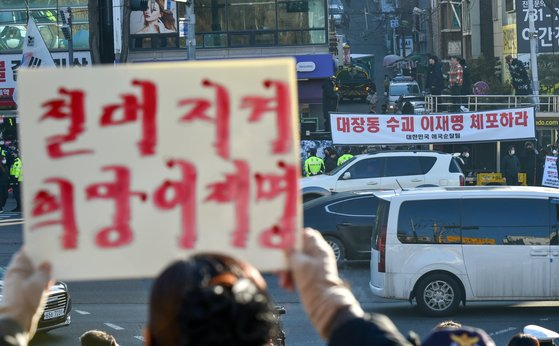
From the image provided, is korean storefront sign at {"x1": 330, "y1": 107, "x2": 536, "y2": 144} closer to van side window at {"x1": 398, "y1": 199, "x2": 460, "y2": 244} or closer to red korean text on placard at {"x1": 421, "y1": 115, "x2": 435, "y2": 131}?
red korean text on placard at {"x1": 421, "y1": 115, "x2": 435, "y2": 131}

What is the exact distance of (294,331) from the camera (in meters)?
13.1

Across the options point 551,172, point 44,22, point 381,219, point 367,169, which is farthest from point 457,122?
Answer: point 44,22

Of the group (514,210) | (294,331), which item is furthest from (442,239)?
(294,331)

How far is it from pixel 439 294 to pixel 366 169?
27.2ft

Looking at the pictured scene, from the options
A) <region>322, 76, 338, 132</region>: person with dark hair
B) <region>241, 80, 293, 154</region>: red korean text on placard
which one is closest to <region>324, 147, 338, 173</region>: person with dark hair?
<region>322, 76, 338, 132</region>: person with dark hair

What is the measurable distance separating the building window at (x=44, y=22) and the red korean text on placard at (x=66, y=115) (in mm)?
35911

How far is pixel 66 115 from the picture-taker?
245cm

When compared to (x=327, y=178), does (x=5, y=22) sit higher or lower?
higher

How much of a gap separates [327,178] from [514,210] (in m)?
8.42

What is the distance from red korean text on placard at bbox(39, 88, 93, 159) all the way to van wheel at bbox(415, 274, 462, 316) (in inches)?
469

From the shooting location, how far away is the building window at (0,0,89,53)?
37.6 metres

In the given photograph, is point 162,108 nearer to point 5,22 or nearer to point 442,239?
point 442,239

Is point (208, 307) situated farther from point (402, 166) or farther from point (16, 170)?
point (16, 170)

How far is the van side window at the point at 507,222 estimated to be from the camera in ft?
45.5
